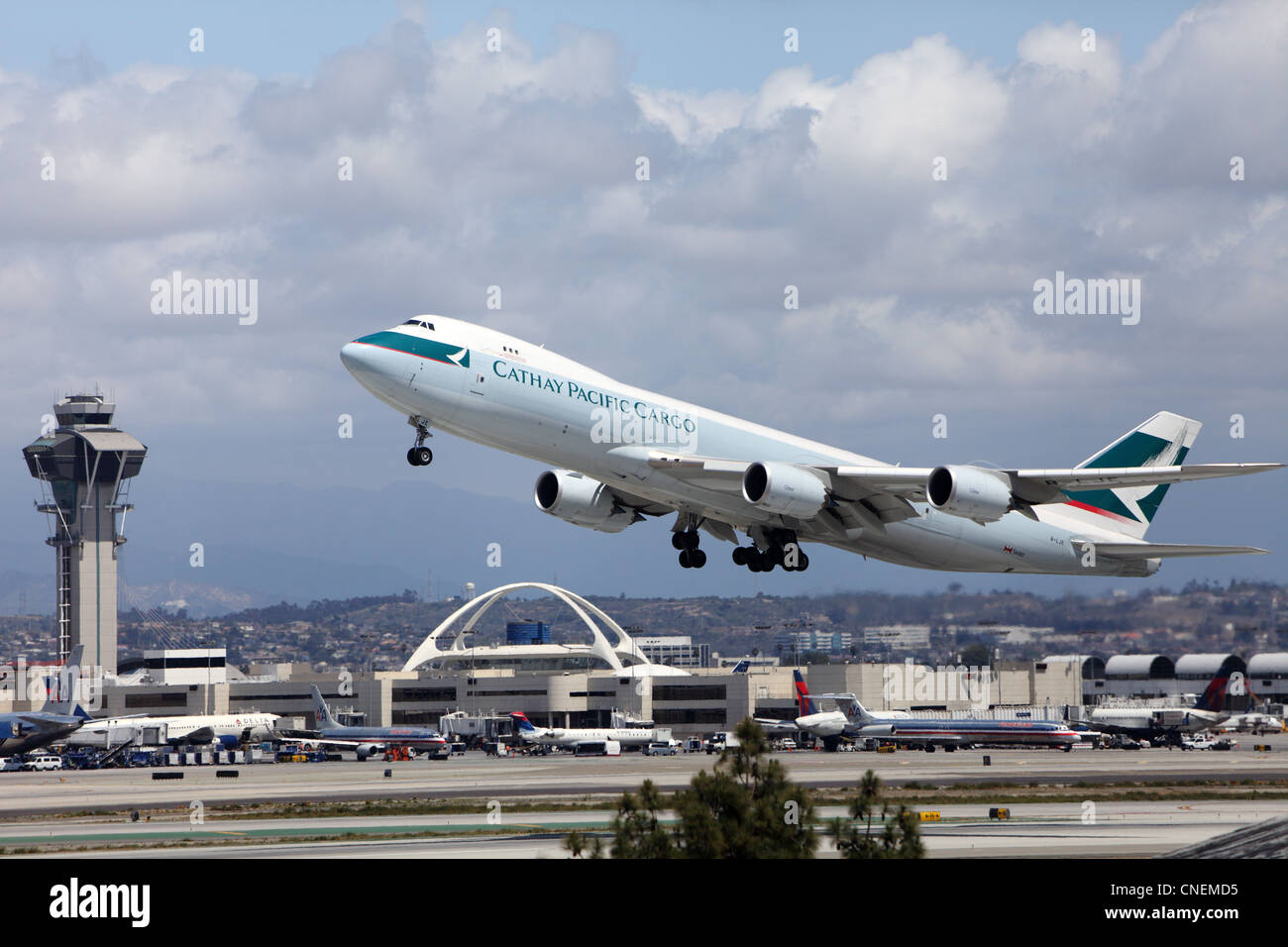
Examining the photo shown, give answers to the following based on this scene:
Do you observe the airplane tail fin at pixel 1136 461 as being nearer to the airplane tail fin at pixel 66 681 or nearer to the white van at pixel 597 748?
the white van at pixel 597 748

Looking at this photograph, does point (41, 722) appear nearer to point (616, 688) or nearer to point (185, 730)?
point (185, 730)

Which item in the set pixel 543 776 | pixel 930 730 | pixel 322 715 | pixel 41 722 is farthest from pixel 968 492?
pixel 322 715

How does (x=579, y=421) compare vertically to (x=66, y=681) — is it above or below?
above

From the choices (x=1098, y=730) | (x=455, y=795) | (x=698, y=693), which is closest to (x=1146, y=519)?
(x=455, y=795)

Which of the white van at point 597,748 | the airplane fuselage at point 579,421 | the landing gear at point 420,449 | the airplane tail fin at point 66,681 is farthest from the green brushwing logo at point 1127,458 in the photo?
the airplane tail fin at point 66,681

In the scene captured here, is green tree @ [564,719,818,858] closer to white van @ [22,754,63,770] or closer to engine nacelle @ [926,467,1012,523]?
engine nacelle @ [926,467,1012,523]

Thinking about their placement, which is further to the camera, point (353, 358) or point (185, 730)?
point (185, 730)
